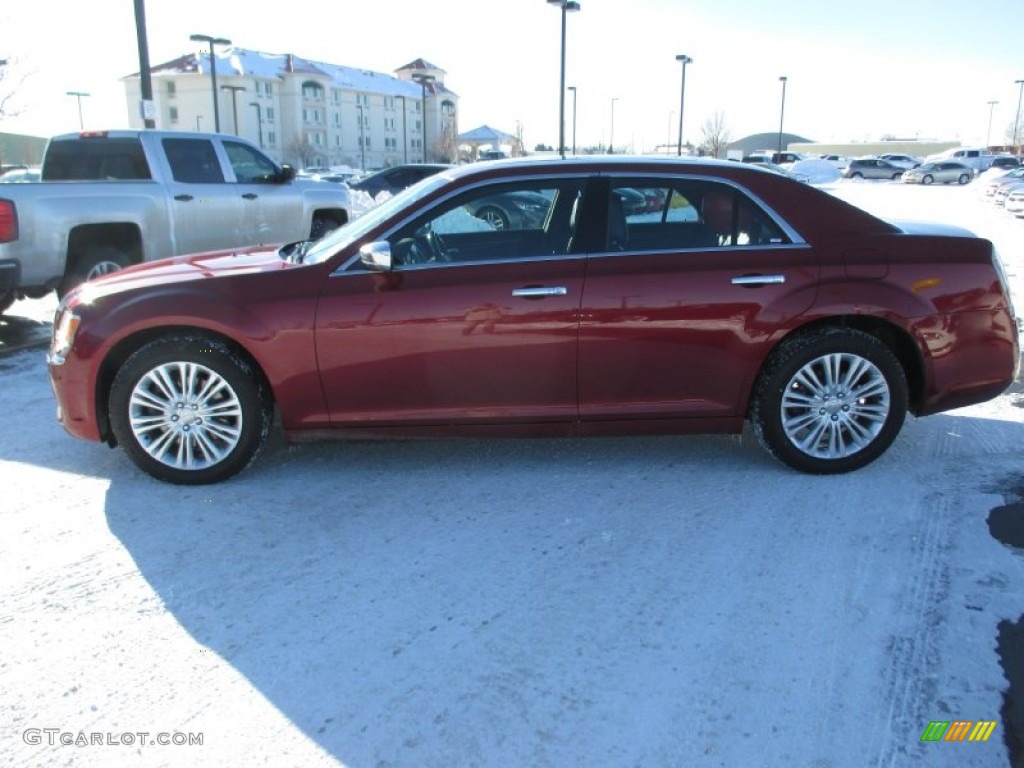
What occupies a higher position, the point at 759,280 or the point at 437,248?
the point at 437,248

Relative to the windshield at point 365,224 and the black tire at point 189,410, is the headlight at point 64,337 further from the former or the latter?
the windshield at point 365,224

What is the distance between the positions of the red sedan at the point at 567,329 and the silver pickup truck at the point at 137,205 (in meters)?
3.96

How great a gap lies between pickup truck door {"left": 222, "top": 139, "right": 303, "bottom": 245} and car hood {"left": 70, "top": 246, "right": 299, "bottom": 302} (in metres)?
5.07

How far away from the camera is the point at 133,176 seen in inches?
353

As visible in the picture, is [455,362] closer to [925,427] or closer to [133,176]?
[925,427]

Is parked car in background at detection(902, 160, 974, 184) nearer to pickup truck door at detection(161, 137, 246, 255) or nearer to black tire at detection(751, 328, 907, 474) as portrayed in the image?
pickup truck door at detection(161, 137, 246, 255)

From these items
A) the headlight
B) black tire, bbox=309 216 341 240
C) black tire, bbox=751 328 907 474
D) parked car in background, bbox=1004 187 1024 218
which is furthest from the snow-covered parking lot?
parked car in background, bbox=1004 187 1024 218

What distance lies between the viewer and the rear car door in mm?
4219

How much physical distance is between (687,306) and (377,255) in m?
1.56

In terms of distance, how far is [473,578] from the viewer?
339cm

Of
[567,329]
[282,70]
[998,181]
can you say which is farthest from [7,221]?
[282,70]

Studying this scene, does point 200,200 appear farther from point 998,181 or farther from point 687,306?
point 998,181

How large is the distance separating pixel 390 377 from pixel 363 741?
2061 mm

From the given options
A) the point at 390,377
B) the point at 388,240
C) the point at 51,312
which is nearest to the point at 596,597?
the point at 390,377
